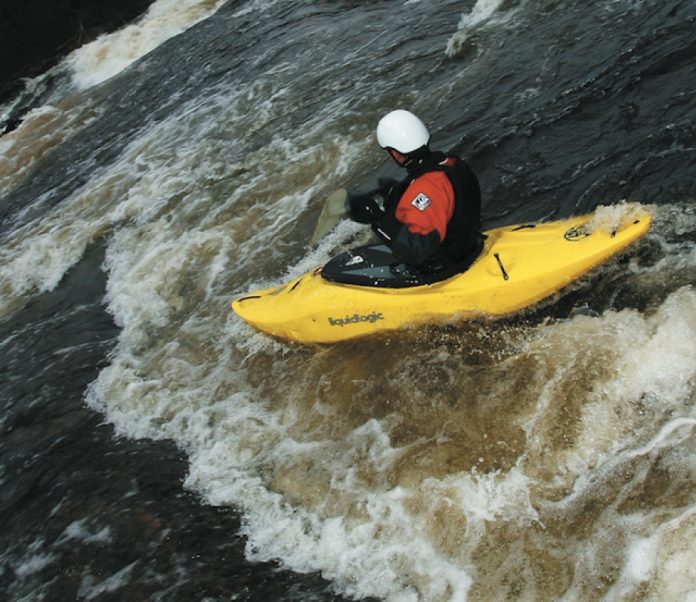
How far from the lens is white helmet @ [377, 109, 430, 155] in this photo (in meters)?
3.49

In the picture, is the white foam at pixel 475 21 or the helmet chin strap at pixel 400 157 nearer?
the helmet chin strap at pixel 400 157

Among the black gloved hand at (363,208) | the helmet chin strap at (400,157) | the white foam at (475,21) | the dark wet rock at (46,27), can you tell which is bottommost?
the white foam at (475,21)

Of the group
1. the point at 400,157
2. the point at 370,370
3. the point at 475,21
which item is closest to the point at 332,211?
the point at 400,157

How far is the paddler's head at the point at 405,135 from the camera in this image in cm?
349

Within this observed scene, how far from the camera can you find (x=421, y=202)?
3486 millimetres

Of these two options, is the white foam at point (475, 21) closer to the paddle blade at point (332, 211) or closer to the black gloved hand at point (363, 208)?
the black gloved hand at point (363, 208)

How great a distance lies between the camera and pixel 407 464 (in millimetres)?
3508

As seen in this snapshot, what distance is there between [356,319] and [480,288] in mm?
870

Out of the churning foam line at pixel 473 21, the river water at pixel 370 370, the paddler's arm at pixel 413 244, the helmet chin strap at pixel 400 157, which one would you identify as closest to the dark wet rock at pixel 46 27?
the river water at pixel 370 370

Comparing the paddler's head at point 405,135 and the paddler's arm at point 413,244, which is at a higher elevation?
the paddler's head at point 405,135

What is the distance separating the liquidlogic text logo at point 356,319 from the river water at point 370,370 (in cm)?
18

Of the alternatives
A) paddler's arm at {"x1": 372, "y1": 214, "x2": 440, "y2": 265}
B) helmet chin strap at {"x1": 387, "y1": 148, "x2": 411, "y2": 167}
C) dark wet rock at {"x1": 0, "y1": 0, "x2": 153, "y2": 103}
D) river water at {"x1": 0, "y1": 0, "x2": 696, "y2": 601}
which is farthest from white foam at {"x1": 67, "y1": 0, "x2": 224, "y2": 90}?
paddler's arm at {"x1": 372, "y1": 214, "x2": 440, "y2": 265}

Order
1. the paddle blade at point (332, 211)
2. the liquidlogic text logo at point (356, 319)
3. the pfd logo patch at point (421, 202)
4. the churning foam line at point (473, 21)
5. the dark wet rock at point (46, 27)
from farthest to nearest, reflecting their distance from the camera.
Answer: the dark wet rock at point (46, 27) < the churning foam line at point (473, 21) < the liquidlogic text logo at point (356, 319) < the paddle blade at point (332, 211) < the pfd logo patch at point (421, 202)

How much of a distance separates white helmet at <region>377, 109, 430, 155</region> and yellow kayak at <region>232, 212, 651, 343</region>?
2.86 feet
